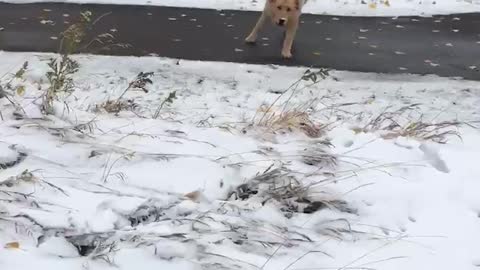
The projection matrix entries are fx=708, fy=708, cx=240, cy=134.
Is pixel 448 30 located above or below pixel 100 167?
below

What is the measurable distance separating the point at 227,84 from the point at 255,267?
432 centimetres

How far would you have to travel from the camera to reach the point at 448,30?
940 centimetres

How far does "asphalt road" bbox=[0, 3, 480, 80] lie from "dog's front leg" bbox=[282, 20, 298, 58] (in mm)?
92

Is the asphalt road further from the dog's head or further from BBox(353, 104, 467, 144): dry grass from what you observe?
BBox(353, 104, 467, 144): dry grass

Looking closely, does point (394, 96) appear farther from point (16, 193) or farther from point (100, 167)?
point (16, 193)

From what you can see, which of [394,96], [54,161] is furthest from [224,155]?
[394,96]

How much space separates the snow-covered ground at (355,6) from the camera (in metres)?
10.1

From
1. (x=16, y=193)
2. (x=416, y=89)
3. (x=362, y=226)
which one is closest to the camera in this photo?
(x=16, y=193)

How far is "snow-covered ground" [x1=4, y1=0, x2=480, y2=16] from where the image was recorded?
10.1 m

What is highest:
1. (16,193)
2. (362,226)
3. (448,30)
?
(16,193)

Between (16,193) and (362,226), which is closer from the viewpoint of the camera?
(16,193)

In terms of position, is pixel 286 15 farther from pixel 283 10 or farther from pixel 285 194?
pixel 285 194

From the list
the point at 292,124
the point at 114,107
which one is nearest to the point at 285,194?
the point at 292,124

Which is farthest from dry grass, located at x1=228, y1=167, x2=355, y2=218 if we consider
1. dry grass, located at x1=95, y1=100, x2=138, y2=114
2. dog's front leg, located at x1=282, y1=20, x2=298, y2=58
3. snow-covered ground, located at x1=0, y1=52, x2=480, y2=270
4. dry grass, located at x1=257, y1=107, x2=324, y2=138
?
dog's front leg, located at x1=282, y1=20, x2=298, y2=58
